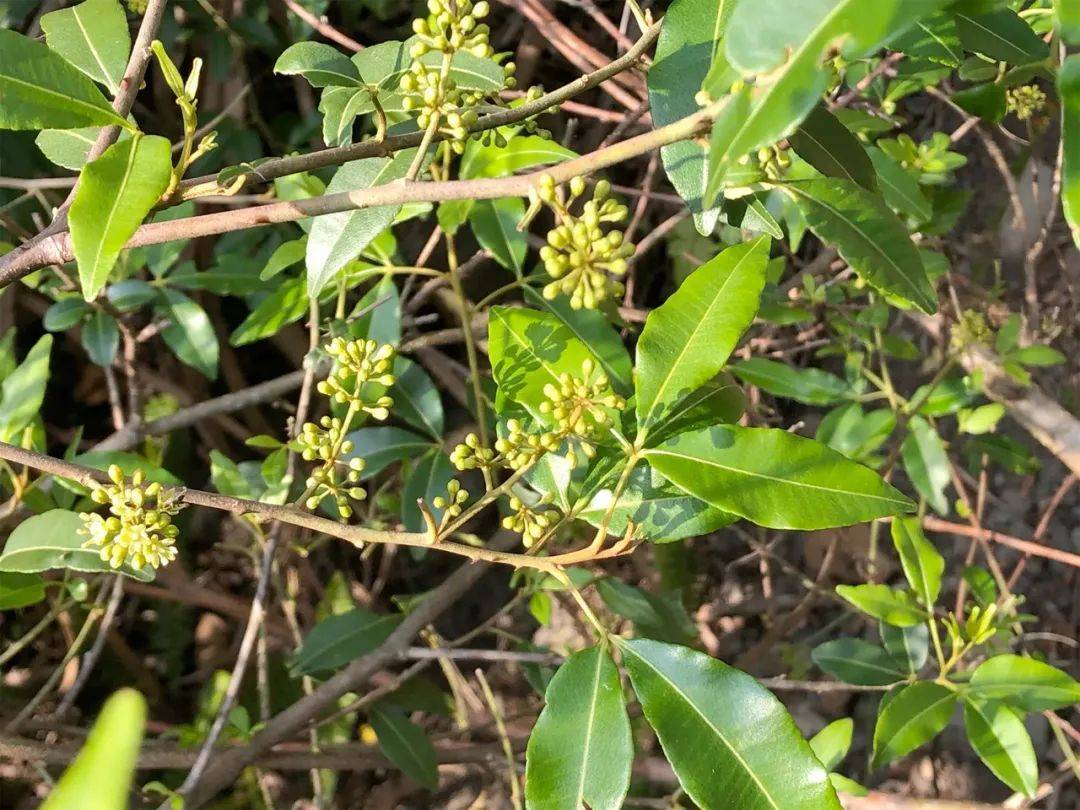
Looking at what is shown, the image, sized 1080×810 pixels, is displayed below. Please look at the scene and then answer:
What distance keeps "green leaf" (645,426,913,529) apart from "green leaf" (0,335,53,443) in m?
0.82

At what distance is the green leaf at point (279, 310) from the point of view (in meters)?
1.20

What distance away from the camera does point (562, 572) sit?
654 millimetres

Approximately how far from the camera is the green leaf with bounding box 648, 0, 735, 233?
61 cm

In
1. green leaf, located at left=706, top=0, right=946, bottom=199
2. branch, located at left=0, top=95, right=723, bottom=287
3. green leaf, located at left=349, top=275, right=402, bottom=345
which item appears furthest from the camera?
green leaf, located at left=349, top=275, right=402, bottom=345

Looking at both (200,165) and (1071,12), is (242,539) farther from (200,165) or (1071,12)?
(1071,12)

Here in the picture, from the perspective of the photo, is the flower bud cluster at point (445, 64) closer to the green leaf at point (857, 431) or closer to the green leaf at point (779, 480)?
the green leaf at point (779, 480)

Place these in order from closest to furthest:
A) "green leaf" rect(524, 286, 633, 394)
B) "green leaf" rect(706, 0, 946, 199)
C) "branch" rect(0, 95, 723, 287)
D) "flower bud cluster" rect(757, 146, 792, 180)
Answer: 1. "green leaf" rect(706, 0, 946, 199)
2. "branch" rect(0, 95, 723, 287)
3. "flower bud cluster" rect(757, 146, 792, 180)
4. "green leaf" rect(524, 286, 633, 394)

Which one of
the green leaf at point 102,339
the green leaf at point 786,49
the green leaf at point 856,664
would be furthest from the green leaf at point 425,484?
the green leaf at point 786,49

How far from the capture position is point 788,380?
1360 millimetres

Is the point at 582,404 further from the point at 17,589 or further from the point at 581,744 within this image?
the point at 17,589

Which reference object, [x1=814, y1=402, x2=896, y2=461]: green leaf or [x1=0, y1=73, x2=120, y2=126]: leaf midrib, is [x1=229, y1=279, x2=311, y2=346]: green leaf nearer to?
[x1=0, y1=73, x2=120, y2=126]: leaf midrib

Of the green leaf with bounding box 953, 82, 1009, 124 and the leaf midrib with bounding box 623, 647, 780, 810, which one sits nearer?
the leaf midrib with bounding box 623, 647, 780, 810

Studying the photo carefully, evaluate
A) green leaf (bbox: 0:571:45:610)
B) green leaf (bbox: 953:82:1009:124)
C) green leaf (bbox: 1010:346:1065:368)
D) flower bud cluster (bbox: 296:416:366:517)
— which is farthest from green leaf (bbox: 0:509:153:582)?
green leaf (bbox: 1010:346:1065:368)

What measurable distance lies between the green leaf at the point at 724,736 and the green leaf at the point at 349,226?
16.3 inches
